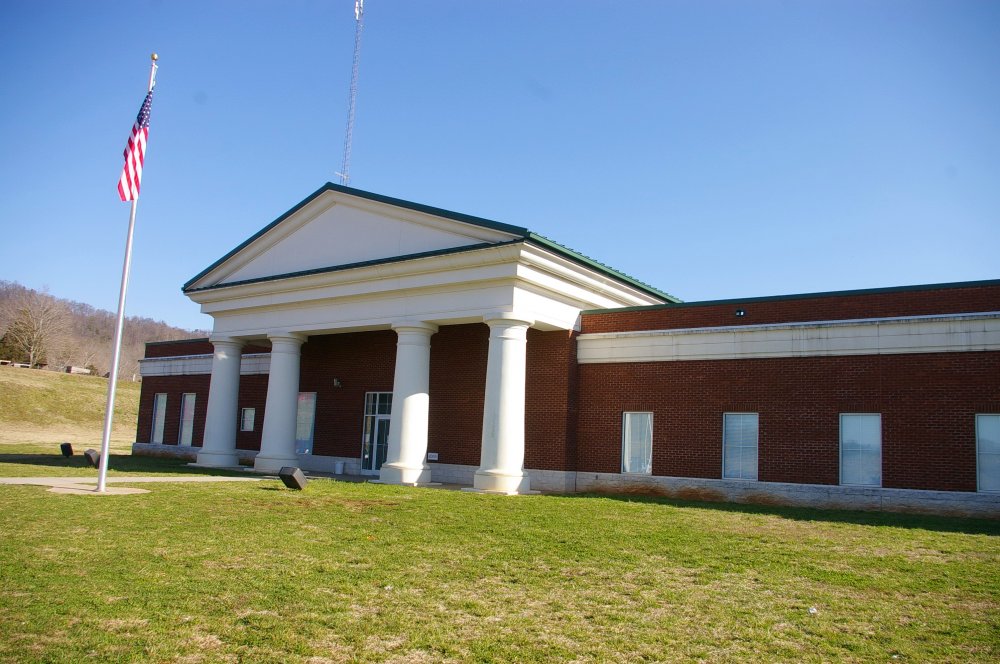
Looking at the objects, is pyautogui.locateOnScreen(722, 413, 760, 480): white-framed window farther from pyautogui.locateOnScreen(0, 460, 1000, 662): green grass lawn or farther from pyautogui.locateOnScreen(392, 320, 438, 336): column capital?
pyautogui.locateOnScreen(392, 320, 438, 336): column capital

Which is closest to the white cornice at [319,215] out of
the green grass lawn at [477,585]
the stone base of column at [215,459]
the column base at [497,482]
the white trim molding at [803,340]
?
the white trim molding at [803,340]

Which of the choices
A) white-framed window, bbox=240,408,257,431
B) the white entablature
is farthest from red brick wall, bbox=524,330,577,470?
white-framed window, bbox=240,408,257,431

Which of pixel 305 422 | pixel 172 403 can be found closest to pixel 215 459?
pixel 305 422

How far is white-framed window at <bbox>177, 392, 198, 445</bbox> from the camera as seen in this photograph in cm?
3681

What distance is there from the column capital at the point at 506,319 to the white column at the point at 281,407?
29.8 ft

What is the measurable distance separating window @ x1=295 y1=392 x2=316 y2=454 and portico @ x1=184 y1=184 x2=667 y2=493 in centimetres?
226

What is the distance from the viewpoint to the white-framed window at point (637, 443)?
22.7 meters

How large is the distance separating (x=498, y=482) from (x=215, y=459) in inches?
530

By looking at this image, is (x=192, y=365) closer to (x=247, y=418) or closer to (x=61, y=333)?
(x=247, y=418)

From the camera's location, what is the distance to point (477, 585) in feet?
32.7

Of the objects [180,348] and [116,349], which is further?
[180,348]

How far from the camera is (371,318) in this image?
25.8 metres

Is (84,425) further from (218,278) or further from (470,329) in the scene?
(470,329)

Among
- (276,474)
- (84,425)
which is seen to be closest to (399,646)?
(276,474)
